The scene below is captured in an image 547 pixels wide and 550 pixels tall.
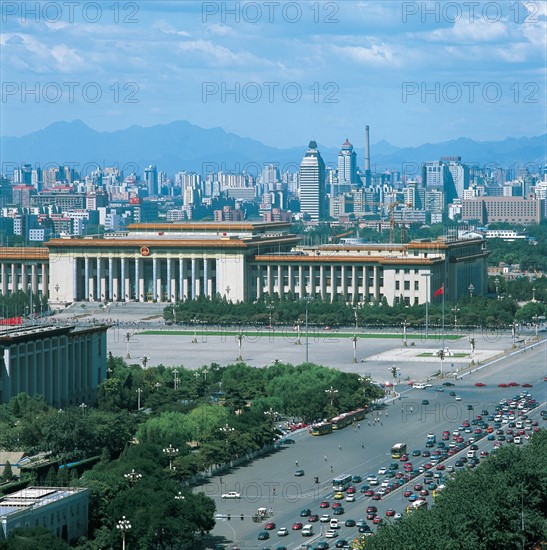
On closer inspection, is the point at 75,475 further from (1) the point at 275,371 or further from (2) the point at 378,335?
(2) the point at 378,335

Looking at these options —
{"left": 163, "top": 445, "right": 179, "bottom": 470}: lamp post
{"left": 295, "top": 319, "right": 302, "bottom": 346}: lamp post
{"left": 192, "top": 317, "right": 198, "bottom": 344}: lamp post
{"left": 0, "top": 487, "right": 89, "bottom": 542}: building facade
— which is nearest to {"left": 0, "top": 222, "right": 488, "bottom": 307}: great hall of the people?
{"left": 295, "top": 319, "right": 302, "bottom": 346}: lamp post

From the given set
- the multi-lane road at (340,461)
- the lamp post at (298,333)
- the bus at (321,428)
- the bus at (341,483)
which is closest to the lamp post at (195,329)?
the lamp post at (298,333)

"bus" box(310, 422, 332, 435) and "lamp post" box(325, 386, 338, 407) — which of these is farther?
"lamp post" box(325, 386, 338, 407)

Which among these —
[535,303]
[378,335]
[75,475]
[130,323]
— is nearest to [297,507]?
[75,475]

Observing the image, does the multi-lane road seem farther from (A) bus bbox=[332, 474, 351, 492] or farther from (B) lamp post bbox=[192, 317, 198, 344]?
(B) lamp post bbox=[192, 317, 198, 344]

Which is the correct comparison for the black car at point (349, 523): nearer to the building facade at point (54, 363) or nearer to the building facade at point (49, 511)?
the building facade at point (49, 511)

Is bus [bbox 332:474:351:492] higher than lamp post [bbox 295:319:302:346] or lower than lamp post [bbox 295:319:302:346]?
lower

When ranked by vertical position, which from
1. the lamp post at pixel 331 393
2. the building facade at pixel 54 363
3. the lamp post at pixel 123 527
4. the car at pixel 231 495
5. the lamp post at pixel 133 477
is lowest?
the car at pixel 231 495

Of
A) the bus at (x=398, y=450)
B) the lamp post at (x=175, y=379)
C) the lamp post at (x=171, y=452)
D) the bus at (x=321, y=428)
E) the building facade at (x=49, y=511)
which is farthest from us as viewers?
the lamp post at (x=175, y=379)
